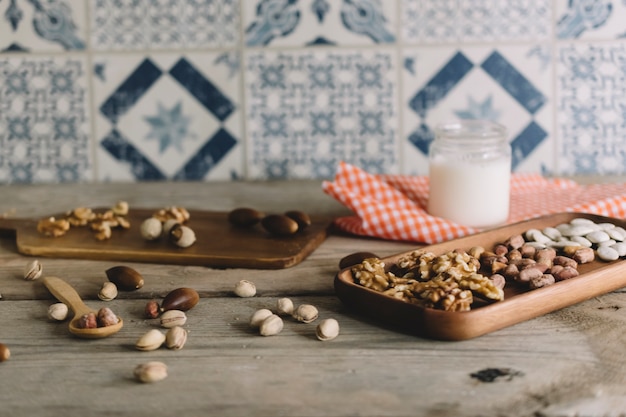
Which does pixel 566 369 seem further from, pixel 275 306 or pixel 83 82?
pixel 83 82

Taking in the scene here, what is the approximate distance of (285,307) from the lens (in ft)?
2.85

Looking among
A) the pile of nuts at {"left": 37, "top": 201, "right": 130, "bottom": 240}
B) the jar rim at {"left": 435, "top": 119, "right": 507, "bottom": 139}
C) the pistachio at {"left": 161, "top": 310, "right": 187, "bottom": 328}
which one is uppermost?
the jar rim at {"left": 435, "top": 119, "right": 507, "bottom": 139}

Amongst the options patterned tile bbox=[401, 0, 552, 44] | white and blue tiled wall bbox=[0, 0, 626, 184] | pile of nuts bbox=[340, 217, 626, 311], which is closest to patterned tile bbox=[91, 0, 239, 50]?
white and blue tiled wall bbox=[0, 0, 626, 184]

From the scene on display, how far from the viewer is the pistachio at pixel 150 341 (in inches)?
30.5

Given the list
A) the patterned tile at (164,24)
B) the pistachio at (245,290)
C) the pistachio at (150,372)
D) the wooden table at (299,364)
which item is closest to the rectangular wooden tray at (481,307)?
the wooden table at (299,364)

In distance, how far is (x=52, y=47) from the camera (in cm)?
169

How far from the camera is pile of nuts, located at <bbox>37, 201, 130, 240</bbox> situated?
1.21 m

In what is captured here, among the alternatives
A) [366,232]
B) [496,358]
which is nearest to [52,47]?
[366,232]

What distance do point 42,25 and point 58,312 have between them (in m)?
1.01

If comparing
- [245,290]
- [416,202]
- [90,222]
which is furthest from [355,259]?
[90,222]

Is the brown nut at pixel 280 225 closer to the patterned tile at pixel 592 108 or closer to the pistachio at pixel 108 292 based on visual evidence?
the pistachio at pixel 108 292

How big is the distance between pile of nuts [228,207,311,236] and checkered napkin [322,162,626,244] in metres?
0.08

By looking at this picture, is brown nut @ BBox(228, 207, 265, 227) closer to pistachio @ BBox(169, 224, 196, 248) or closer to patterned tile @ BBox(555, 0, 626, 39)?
pistachio @ BBox(169, 224, 196, 248)

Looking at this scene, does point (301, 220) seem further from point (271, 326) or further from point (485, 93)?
point (485, 93)
